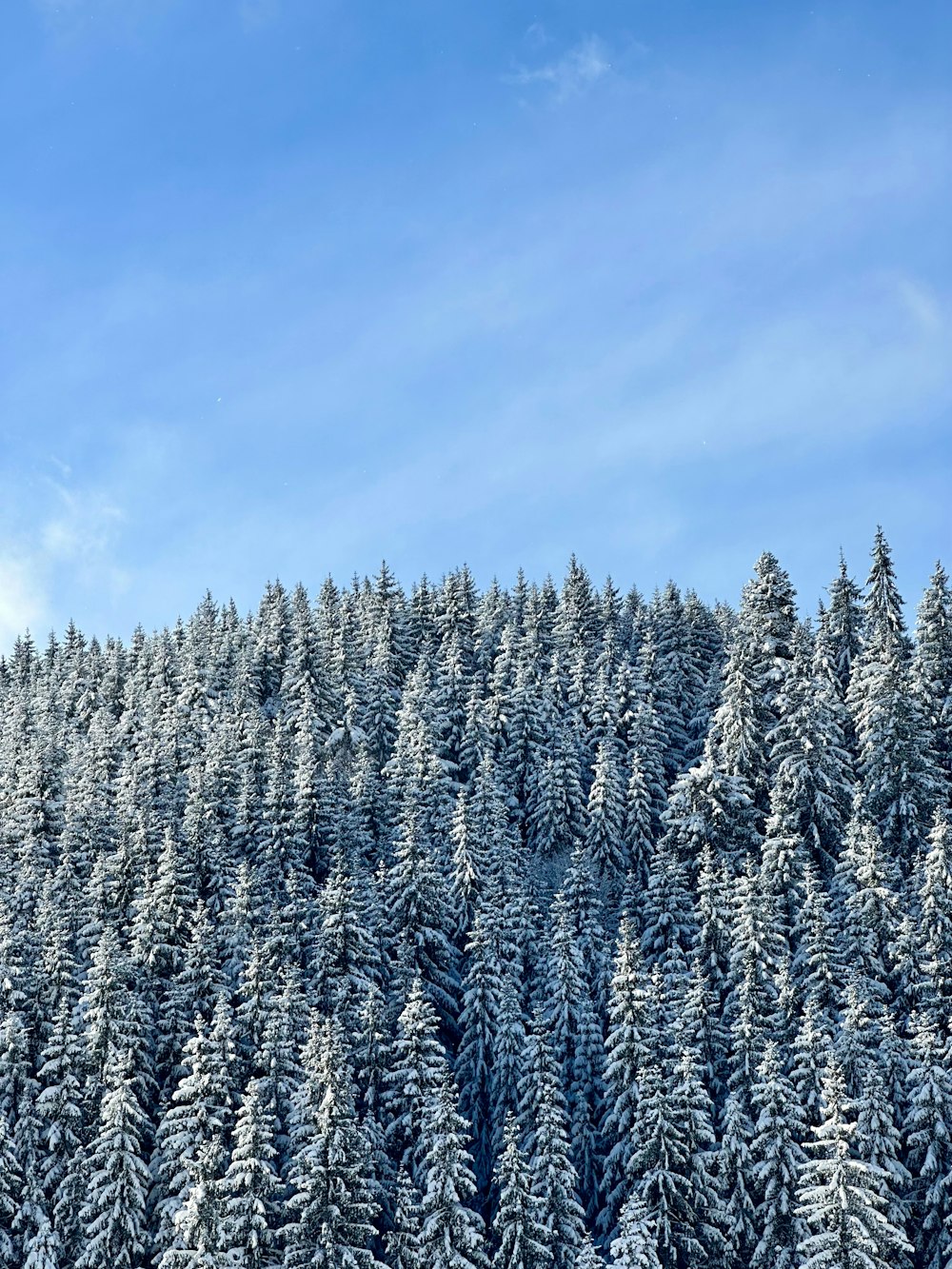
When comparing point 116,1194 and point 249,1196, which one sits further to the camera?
point 116,1194

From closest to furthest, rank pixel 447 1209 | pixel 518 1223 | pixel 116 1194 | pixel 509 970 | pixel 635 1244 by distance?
1. pixel 635 1244
2. pixel 447 1209
3. pixel 518 1223
4. pixel 116 1194
5. pixel 509 970

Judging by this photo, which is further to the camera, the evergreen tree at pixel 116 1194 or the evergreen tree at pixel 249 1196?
the evergreen tree at pixel 116 1194

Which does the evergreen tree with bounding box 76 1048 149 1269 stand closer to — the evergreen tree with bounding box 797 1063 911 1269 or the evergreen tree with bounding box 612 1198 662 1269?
the evergreen tree with bounding box 612 1198 662 1269

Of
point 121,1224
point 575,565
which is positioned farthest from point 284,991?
point 575,565

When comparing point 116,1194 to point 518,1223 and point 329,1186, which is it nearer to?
point 329,1186

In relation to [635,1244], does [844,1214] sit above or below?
above

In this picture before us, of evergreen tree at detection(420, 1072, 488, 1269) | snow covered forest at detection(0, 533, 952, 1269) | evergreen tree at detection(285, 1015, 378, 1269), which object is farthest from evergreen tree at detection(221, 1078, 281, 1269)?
evergreen tree at detection(420, 1072, 488, 1269)

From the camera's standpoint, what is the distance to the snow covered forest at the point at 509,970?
4303 cm

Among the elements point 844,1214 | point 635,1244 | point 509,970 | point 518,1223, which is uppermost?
point 509,970

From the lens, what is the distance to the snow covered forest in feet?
141

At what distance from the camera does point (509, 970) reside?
57688 mm

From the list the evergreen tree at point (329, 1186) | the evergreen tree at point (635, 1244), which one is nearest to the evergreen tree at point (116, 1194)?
the evergreen tree at point (329, 1186)

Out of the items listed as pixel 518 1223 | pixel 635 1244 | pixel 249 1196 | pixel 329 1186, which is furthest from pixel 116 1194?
pixel 635 1244

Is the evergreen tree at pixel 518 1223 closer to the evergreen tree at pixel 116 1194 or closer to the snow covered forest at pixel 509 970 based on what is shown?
the snow covered forest at pixel 509 970
